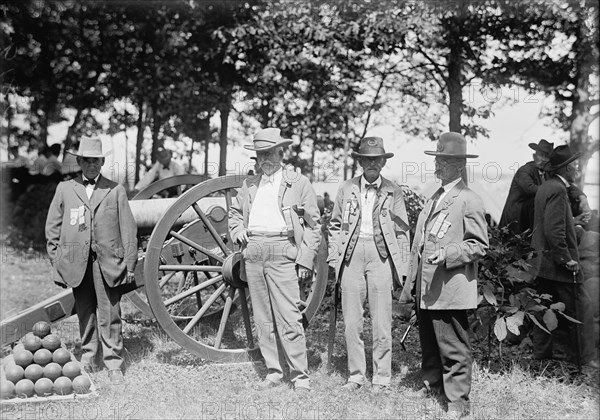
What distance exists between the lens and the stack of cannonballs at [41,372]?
15.8ft

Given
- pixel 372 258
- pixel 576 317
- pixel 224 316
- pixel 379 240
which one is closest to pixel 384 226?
pixel 379 240

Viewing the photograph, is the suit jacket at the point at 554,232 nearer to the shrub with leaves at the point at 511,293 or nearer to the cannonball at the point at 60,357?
the shrub with leaves at the point at 511,293

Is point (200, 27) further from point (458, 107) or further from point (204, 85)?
point (458, 107)

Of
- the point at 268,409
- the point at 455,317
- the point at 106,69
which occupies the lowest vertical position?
the point at 268,409

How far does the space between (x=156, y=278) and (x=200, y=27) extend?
7786mm

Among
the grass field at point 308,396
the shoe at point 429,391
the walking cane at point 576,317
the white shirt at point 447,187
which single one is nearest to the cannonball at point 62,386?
the grass field at point 308,396

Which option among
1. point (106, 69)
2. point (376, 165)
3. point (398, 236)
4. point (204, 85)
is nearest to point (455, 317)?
point (398, 236)

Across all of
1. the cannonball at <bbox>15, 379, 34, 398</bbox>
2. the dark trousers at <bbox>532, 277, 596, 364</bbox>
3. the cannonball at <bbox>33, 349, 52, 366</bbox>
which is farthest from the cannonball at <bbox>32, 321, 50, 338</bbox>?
the dark trousers at <bbox>532, 277, 596, 364</bbox>

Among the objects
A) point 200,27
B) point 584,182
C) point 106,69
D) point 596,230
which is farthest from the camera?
point 106,69

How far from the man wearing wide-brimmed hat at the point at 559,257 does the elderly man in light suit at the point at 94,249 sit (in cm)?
341

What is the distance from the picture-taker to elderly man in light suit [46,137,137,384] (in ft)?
17.9

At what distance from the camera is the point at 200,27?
12320 millimetres

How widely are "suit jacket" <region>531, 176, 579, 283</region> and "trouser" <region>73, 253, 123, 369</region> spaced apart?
3.54 meters

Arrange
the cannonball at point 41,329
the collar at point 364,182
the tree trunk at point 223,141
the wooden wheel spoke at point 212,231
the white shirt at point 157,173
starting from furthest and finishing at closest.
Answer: the tree trunk at point 223,141
the white shirt at point 157,173
the wooden wheel spoke at point 212,231
the collar at point 364,182
the cannonball at point 41,329
